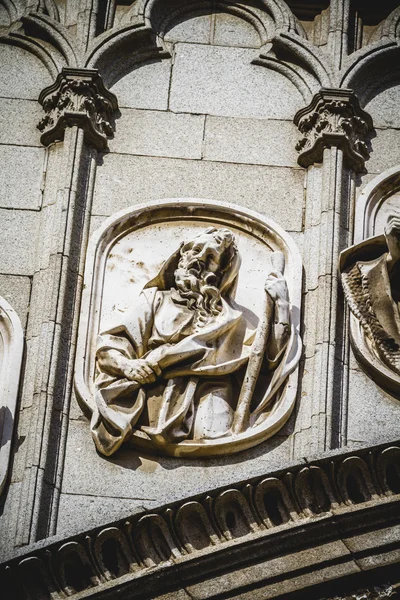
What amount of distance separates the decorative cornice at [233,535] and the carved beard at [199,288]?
65.4 inches

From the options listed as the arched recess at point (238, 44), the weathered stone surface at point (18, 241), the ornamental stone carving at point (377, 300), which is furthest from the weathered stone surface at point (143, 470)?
the arched recess at point (238, 44)

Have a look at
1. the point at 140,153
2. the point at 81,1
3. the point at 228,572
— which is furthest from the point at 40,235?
the point at 228,572

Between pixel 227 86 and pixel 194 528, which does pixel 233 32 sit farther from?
pixel 194 528

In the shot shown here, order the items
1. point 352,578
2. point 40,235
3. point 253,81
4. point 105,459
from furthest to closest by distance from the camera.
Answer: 1. point 253,81
2. point 40,235
3. point 105,459
4. point 352,578

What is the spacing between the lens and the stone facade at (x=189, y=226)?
12320 millimetres

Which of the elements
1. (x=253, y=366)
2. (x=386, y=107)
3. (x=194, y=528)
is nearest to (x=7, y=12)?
(x=386, y=107)

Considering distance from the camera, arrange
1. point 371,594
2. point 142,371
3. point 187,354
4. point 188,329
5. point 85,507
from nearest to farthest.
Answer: point 371,594 < point 85,507 < point 142,371 < point 187,354 < point 188,329

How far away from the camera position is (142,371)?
1328 cm

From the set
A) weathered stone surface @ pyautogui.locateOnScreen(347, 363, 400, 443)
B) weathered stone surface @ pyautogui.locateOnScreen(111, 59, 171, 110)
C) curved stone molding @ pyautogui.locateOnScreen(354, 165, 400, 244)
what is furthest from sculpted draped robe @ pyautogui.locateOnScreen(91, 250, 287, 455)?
weathered stone surface @ pyautogui.locateOnScreen(111, 59, 171, 110)

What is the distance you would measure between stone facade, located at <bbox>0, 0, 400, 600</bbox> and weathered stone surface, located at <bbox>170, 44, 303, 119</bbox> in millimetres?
14

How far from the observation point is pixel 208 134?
582 inches

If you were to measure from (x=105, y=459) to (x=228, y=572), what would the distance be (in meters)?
1.30

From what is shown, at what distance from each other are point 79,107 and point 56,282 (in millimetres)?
1551

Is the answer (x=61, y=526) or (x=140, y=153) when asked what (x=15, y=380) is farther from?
(x=140, y=153)
